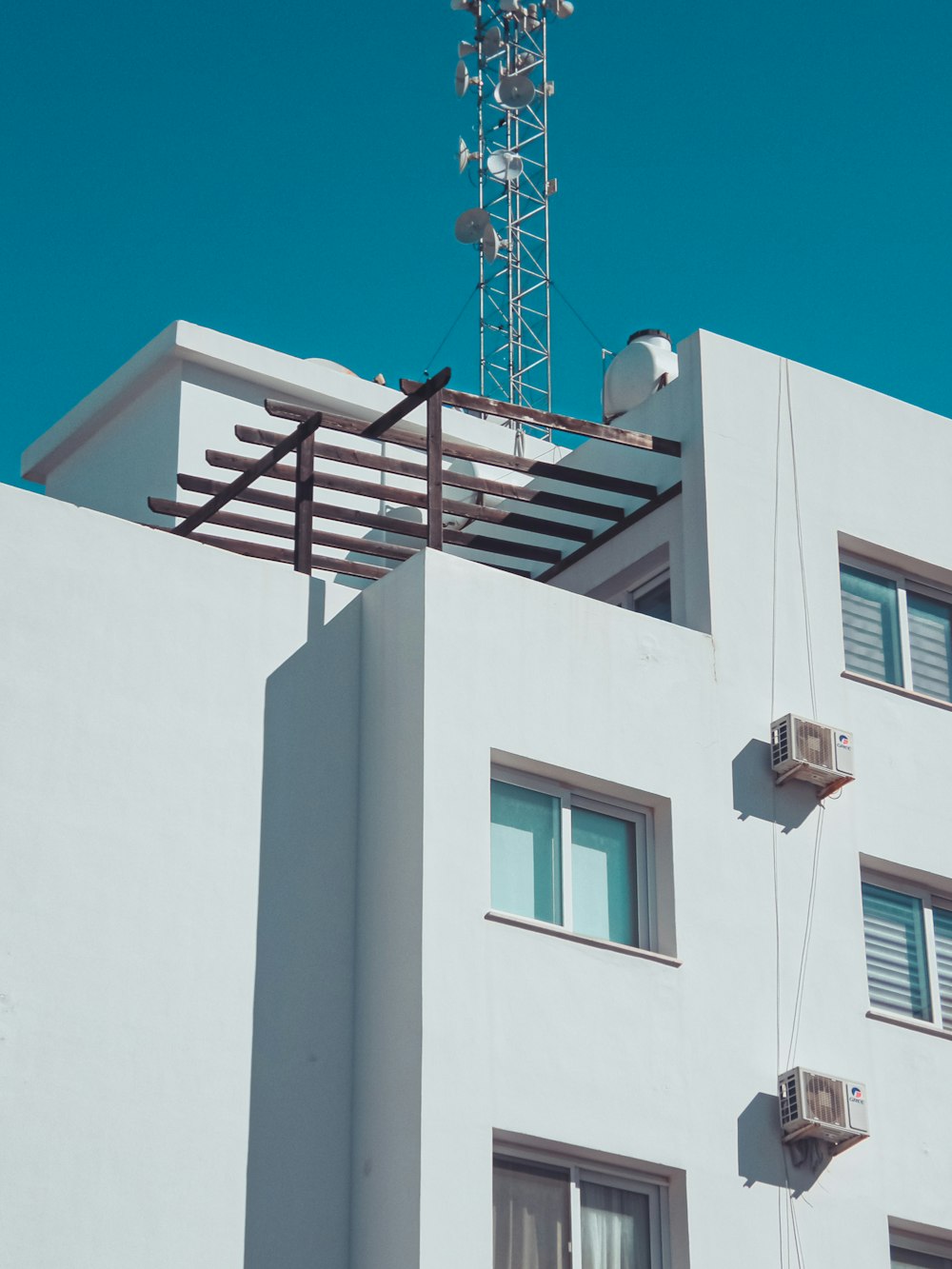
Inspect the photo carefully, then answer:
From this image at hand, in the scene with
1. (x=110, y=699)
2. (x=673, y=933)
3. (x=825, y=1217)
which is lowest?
(x=825, y=1217)

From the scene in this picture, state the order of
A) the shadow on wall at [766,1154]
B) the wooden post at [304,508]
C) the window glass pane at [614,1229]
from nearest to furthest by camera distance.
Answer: the window glass pane at [614,1229] < the shadow on wall at [766,1154] < the wooden post at [304,508]

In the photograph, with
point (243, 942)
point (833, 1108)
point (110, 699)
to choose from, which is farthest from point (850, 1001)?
point (110, 699)

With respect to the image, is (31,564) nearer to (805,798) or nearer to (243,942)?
(243,942)

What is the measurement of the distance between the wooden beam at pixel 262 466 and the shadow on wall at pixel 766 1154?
6410 mm

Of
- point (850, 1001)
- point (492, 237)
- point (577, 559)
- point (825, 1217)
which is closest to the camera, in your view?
point (825, 1217)

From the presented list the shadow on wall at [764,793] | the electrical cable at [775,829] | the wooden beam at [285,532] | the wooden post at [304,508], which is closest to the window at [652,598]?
the electrical cable at [775,829]

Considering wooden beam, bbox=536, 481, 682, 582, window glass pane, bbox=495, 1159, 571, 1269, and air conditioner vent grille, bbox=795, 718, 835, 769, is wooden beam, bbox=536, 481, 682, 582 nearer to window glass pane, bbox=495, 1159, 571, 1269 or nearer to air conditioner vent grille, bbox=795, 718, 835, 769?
air conditioner vent grille, bbox=795, 718, 835, 769

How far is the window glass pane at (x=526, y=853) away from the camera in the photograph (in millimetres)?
15023

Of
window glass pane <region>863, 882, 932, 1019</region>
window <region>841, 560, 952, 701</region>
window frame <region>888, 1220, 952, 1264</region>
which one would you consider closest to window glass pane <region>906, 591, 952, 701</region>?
window <region>841, 560, 952, 701</region>

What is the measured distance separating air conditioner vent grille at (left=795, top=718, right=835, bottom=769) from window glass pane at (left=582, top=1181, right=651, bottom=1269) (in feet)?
12.3

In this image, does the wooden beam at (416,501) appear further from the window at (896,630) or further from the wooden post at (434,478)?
the window at (896,630)

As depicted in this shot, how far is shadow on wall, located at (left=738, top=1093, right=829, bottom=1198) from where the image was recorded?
1485 cm

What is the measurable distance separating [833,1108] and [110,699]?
602cm

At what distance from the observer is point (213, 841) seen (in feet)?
46.7
